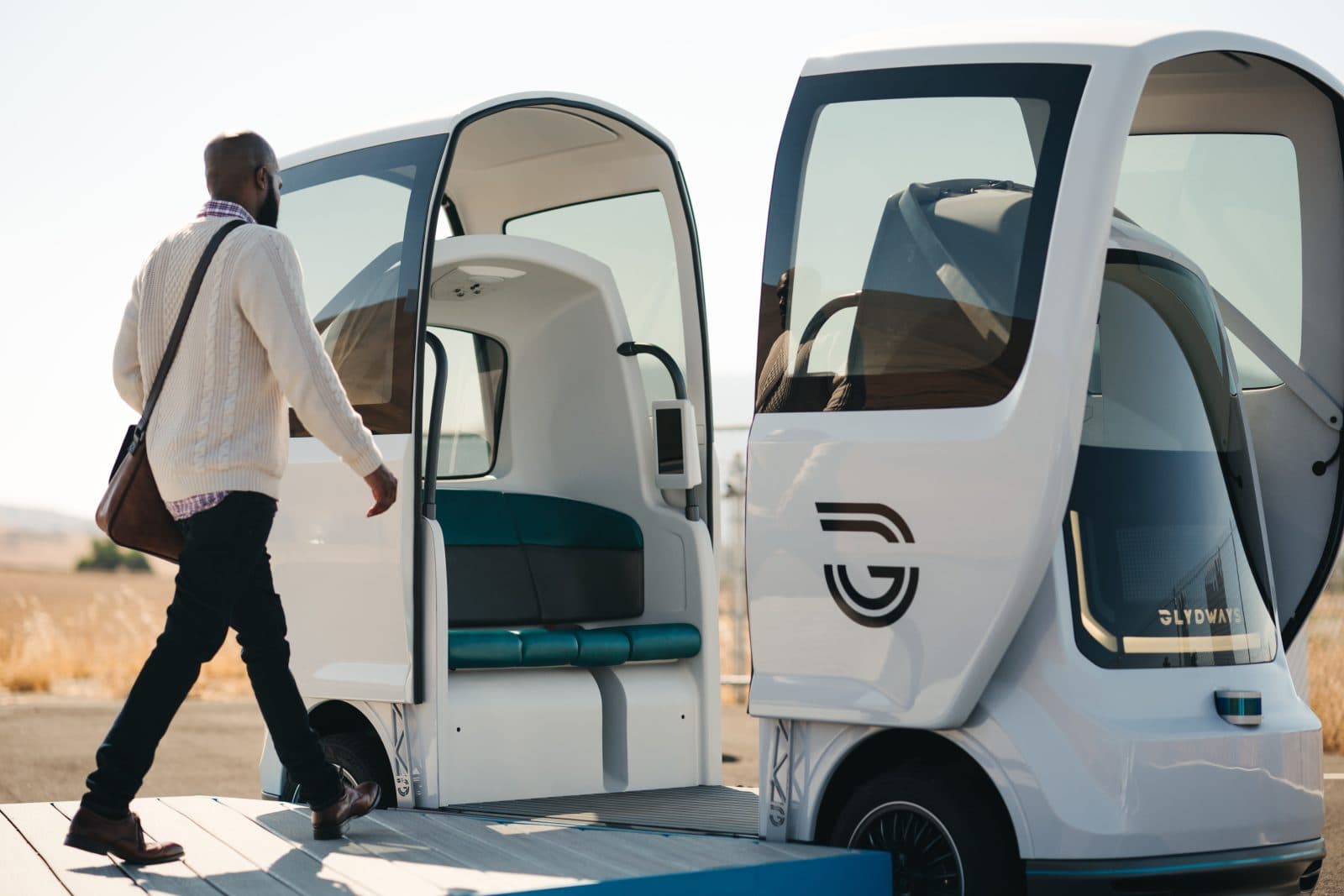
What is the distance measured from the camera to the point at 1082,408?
3.69 metres

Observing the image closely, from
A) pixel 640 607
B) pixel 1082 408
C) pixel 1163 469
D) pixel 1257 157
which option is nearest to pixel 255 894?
pixel 1082 408

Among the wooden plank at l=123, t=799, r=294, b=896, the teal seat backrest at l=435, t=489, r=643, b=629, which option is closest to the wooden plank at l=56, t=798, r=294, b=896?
the wooden plank at l=123, t=799, r=294, b=896

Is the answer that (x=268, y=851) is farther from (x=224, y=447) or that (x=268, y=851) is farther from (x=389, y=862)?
(x=224, y=447)

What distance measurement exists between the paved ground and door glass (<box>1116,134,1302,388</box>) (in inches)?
147

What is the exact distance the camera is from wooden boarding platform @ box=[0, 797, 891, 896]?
3.58 m

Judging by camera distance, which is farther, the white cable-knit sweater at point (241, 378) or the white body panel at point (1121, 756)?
the white cable-knit sweater at point (241, 378)

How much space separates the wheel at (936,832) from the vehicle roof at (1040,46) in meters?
1.82

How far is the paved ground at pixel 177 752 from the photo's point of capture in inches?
403

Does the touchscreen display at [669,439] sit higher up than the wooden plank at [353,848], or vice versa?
the touchscreen display at [669,439]

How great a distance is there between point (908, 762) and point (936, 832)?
0.66 ft

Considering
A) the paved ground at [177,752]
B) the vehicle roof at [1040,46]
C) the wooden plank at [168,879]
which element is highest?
the vehicle roof at [1040,46]

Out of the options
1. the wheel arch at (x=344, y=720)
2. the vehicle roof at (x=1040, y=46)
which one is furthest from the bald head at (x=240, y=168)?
the wheel arch at (x=344, y=720)

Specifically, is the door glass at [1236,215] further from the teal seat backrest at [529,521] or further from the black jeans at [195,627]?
the black jeans at [195,627]

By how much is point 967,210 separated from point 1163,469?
0.85 metres
